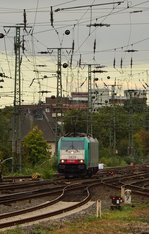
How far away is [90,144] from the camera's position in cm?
4656

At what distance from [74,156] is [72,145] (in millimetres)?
809

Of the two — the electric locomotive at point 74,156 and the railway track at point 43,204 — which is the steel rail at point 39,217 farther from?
the electric locomotive at point 74,156

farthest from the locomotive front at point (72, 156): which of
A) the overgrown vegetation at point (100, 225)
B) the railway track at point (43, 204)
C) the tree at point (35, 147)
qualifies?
the tree at point (35, 147)

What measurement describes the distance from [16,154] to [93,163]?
238 inches

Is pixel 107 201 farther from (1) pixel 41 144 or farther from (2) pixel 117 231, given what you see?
(1) pixel 41 144

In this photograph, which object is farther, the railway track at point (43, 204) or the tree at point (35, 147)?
the tree at point (35, 147)

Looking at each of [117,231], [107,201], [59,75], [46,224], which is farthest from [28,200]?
[59,75]

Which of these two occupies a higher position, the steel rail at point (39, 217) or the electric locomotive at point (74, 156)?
the electric locomotive at point (74, 156)

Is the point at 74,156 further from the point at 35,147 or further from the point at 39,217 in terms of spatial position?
the point at 35,147

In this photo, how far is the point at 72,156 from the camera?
44.8 m

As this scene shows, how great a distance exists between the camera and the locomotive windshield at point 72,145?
147ft

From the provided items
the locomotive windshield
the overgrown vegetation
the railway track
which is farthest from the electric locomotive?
the overgrown vegetation

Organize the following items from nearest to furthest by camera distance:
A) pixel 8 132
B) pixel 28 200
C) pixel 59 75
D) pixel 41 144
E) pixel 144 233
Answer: pixel 144 233
pixel 28 200
pixel 59 75
pixel 41 144
pixel 8 132

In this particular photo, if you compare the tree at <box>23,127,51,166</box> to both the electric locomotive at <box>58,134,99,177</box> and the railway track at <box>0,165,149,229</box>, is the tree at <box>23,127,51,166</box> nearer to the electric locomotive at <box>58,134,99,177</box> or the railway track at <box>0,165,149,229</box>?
the electric locomotive at <box>58,134,99,177</box>
